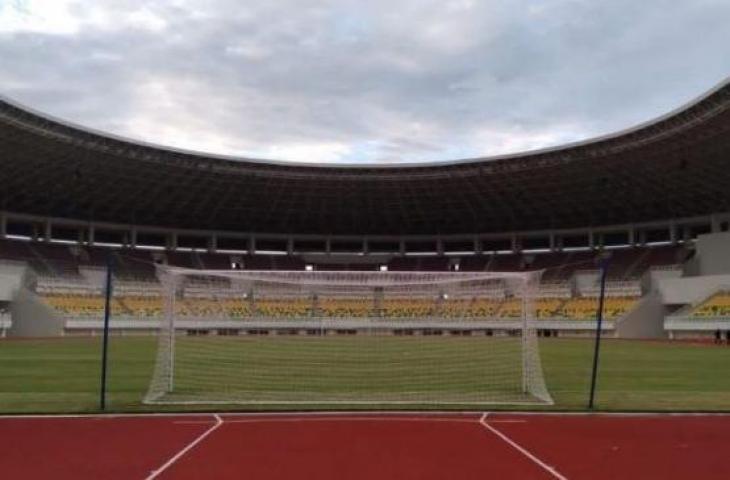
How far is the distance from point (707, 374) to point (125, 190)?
2112 inches

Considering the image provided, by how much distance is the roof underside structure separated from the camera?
51.6 meters

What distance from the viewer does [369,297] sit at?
33.8 meters

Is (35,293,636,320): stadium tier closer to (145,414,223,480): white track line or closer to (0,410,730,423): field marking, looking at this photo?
(0,410,730,423): field marking

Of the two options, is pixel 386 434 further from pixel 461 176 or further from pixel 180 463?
pixel 461 176

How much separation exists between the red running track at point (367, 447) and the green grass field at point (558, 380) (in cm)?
191

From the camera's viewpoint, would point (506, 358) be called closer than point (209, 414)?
No

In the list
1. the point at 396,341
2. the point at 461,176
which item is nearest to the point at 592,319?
the point at 461,176

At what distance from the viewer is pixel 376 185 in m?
69.0

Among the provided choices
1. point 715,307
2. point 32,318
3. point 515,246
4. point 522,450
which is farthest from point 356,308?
point 515,246

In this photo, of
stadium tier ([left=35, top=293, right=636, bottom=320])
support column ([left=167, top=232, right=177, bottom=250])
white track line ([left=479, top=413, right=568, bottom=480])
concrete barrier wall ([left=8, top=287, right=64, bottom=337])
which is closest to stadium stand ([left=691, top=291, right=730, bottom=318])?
stadium tier ([left=35, top=293, right=636, bottom=320])

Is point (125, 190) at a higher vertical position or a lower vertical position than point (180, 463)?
higher

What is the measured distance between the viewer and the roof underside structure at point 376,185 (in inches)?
2031

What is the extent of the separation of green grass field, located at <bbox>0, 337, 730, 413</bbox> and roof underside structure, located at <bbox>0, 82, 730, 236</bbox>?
1862cm

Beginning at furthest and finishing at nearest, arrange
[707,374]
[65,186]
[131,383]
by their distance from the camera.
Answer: [65,186], [707,374], [131,383]
